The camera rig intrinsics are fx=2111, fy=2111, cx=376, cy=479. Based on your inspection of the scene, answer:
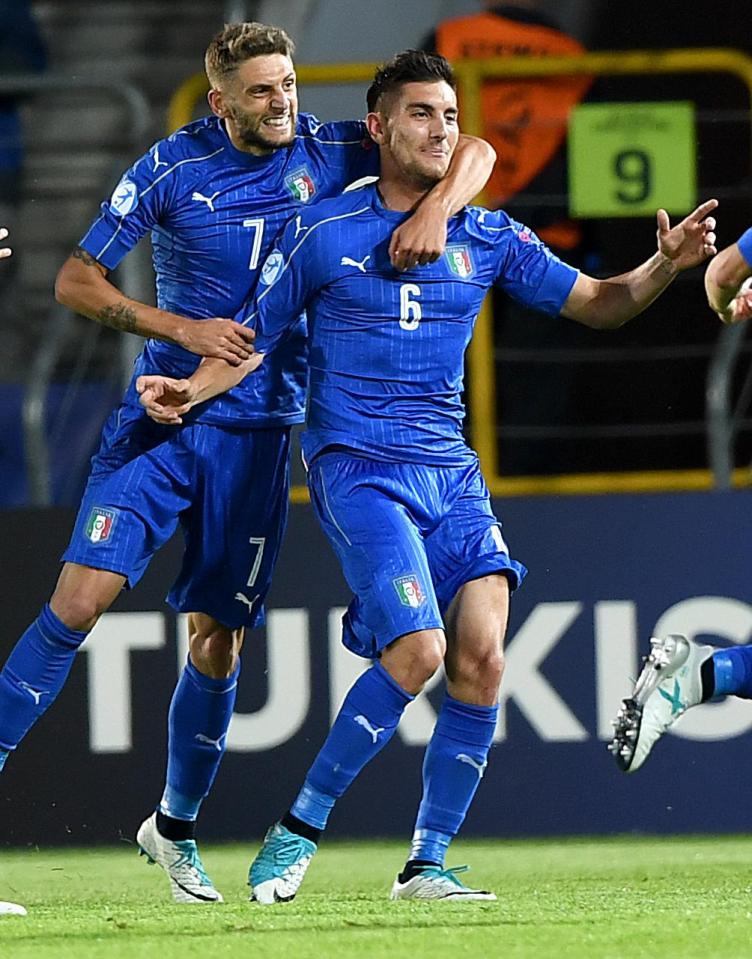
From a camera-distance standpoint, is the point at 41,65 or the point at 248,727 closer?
the point at 248,727

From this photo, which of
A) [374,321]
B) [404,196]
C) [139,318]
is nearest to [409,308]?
[374,321]

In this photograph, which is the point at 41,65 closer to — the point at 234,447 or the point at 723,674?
the point at 234,447

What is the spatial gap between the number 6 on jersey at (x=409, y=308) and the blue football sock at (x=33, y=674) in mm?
1055

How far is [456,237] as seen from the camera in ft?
16.5

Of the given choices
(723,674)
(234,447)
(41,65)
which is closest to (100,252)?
(234,447)

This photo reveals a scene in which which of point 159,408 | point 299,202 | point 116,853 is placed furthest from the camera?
point 116,853

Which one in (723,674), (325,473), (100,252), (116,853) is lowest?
(116,853)

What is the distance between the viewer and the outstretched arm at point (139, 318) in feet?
16.0

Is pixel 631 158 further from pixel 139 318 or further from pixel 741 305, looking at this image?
pixel 139 318

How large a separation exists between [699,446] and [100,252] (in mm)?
3170

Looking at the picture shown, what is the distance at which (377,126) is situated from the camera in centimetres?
506

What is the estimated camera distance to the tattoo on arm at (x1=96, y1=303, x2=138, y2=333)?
4.96m

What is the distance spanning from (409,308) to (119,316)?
27.0 inches

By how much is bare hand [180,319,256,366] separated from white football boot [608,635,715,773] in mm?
1226
